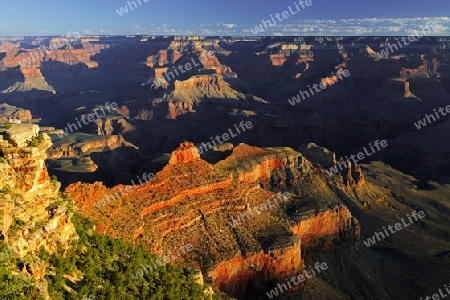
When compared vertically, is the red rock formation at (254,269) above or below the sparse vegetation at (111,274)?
below

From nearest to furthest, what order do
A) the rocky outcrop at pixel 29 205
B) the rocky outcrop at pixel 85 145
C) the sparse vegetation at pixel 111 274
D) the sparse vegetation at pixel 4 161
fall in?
the rocky outcrop at pixel 29 205, the sparse vegetation at pixel 4 161, the sparse vegetation at pixel 111 274, the rocky outcrop at pixel 85 145

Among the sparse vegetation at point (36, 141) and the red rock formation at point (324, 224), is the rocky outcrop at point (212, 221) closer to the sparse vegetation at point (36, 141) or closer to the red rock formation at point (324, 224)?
the red rock formation at point (324, 224)

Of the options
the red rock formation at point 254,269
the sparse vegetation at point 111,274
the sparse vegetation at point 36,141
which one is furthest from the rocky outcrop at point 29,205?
the red rock formation at point 254,269

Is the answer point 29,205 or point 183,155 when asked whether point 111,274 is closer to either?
point 29,205

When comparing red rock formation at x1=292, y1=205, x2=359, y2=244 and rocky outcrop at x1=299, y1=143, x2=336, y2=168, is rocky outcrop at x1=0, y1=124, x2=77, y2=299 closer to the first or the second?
red rock formation at x1=292, y1=205, x2=359, y2=244

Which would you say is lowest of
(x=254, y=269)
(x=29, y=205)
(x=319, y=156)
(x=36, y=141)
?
(x=254, y=269)

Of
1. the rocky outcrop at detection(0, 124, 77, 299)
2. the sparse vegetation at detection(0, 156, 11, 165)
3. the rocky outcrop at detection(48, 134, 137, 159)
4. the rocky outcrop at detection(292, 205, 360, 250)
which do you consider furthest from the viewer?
the rocky outcrop at detection(48, 134, 137, 159)

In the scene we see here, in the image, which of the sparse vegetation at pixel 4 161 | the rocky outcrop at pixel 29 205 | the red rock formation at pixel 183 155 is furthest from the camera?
the red rock formation at pixel 183 155

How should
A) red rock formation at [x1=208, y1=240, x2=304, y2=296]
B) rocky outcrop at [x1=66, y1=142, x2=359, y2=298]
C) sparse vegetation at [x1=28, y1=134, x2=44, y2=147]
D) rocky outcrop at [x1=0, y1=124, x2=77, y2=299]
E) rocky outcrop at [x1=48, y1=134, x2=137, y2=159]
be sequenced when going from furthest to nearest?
1. rocky outcrop at [x1=48, y1=134, x2=137, y2=159]
2. red rock formation at [x1=208, y1=240, x2=304, y2=296]
3. rocky outcrop at [x1=66, y1=142, x2=359, y2=298]
4. sparse vegetation at [x1=28, y1=134, x2=44, y2=147]
5. rocky outcrop at [x1=0, y1=124, x2=77, y2=299]

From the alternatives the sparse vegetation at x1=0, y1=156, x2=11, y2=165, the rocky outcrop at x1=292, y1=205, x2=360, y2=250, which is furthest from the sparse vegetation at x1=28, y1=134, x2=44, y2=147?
the rocky outcrop at x1=292, y1=205, x2=360, y2=250

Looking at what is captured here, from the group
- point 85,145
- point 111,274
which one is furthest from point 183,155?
point 85,145

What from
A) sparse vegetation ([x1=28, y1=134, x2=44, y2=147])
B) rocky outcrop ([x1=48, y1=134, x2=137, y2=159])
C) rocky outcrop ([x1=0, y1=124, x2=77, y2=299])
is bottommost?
rocky outcrop ([x1=0, y1=124, x2=77, y2=299])
